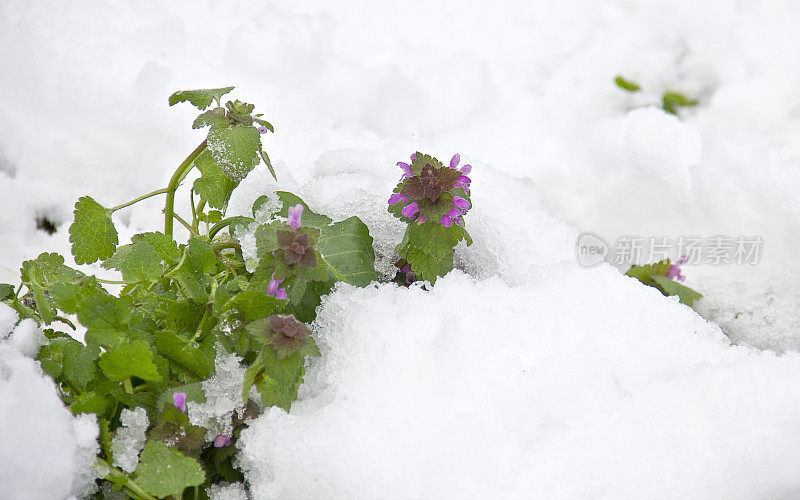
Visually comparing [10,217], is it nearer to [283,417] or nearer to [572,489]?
[283,417]

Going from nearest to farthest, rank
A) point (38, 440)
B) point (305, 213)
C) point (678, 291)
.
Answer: point (38, 440) < point (305, 213) < point (678, 291)

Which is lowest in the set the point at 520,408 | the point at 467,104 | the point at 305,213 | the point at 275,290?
the point at 520,408

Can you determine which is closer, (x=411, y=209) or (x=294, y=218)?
(x=294, y=218)

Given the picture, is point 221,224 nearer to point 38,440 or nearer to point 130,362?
point 130,362

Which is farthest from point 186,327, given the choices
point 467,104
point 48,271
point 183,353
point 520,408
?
point 467,104

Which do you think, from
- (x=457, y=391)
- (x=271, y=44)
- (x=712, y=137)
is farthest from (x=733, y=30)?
(x=457, y=391)

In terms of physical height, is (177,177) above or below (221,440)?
above

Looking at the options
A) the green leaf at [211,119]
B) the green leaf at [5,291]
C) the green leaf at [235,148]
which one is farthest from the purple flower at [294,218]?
the green leaf at [5,291]
